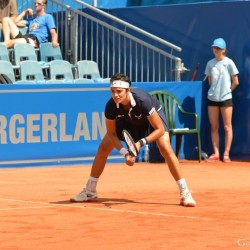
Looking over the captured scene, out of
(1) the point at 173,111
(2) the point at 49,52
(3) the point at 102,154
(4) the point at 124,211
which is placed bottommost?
(4) the point at 124,211

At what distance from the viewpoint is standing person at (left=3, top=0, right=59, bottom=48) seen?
1820cm

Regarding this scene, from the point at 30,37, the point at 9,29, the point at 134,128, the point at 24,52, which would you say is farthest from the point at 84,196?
the point at 30,37

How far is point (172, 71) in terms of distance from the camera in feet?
59.4

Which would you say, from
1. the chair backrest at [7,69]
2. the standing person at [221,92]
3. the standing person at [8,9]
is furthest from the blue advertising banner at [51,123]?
the standing person at [8,9]

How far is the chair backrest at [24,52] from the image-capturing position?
1778cm

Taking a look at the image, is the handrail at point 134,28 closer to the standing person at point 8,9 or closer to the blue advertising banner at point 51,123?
the standing person at point 8,9

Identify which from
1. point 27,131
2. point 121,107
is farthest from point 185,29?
point 121,107

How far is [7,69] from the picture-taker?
660 inches

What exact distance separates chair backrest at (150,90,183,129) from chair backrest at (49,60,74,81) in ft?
5.83

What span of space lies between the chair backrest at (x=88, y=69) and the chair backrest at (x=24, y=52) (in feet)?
2.98

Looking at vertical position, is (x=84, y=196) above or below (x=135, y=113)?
below

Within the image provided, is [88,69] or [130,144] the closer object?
[130,144]

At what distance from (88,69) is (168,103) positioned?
6.62 feet

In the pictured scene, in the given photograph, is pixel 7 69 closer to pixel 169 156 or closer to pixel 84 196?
pixel 84 196
